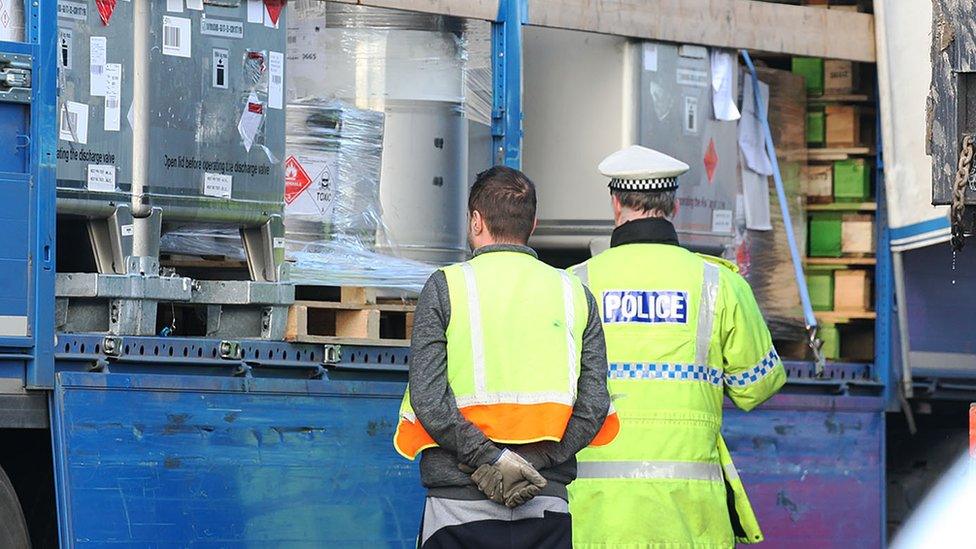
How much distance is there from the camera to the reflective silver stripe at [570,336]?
15.3 feet

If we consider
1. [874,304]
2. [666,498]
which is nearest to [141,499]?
[666,498]

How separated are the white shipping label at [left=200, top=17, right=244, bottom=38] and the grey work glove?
3.15 metres

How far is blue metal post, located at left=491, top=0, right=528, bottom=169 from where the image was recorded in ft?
27.0

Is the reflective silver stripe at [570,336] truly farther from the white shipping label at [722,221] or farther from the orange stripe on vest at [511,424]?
the white shipping label at [722,221]

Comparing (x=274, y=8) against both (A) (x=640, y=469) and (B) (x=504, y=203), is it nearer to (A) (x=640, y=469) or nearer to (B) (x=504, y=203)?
(A) (x=640, y=469)

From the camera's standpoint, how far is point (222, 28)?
7090 mm

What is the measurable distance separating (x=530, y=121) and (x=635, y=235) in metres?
3.35

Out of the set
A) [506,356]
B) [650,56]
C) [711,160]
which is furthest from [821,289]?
[506,356]

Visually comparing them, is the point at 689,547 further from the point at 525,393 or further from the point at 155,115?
the point at 155,115

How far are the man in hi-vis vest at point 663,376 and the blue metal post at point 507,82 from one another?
2417 mm

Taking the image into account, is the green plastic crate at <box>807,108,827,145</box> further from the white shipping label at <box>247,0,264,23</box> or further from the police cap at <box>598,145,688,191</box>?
the police cap at <box>598,145,688,191</box>

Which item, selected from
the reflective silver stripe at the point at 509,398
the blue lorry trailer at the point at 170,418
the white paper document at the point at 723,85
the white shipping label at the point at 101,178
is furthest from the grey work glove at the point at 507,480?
the white paper document at the point at 723,85

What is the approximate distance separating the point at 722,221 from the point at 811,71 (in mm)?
1379

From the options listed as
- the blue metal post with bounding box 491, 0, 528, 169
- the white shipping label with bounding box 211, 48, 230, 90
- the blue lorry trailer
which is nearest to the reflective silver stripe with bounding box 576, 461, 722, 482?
the blue lorry trailer
